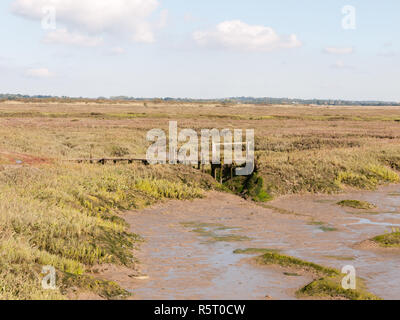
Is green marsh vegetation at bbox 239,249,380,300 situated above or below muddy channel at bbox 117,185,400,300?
above

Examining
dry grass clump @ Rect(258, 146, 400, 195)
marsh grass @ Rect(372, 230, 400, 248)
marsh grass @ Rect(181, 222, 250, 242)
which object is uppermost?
dry grass clump @ Rect(258, 146, 400, 195)

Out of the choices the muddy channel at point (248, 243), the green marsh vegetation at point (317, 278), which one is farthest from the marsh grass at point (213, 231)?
the green marsh vegetation at point (317, 278)

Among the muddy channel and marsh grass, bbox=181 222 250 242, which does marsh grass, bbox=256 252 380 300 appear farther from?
marsh grass, bbox=181 222 250 242

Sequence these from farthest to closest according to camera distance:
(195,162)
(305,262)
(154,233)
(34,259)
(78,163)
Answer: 1. (195,162)
2. (78,163)
3. (154,233)
4. (305,262)
5. (34,259)

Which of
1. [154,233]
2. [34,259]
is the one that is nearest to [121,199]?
[154,233]

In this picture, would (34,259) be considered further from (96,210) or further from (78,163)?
(78,163)

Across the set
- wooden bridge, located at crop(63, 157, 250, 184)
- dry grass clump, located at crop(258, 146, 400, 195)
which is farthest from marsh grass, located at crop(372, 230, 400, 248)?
wooden bridge, located at crop(63, 157, 250, 184)

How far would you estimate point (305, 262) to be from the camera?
15.0 meters

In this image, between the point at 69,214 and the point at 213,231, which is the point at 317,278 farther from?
the point at 69,214

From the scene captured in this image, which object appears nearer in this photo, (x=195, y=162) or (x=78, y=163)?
(x=78, y=163)

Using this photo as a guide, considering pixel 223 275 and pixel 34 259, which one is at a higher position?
pixel 34 259

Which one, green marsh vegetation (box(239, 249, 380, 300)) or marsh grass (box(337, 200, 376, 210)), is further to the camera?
marsh grass (box(337, 200, 376, 210))

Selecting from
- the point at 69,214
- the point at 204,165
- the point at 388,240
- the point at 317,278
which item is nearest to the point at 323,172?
the point at 204,165
